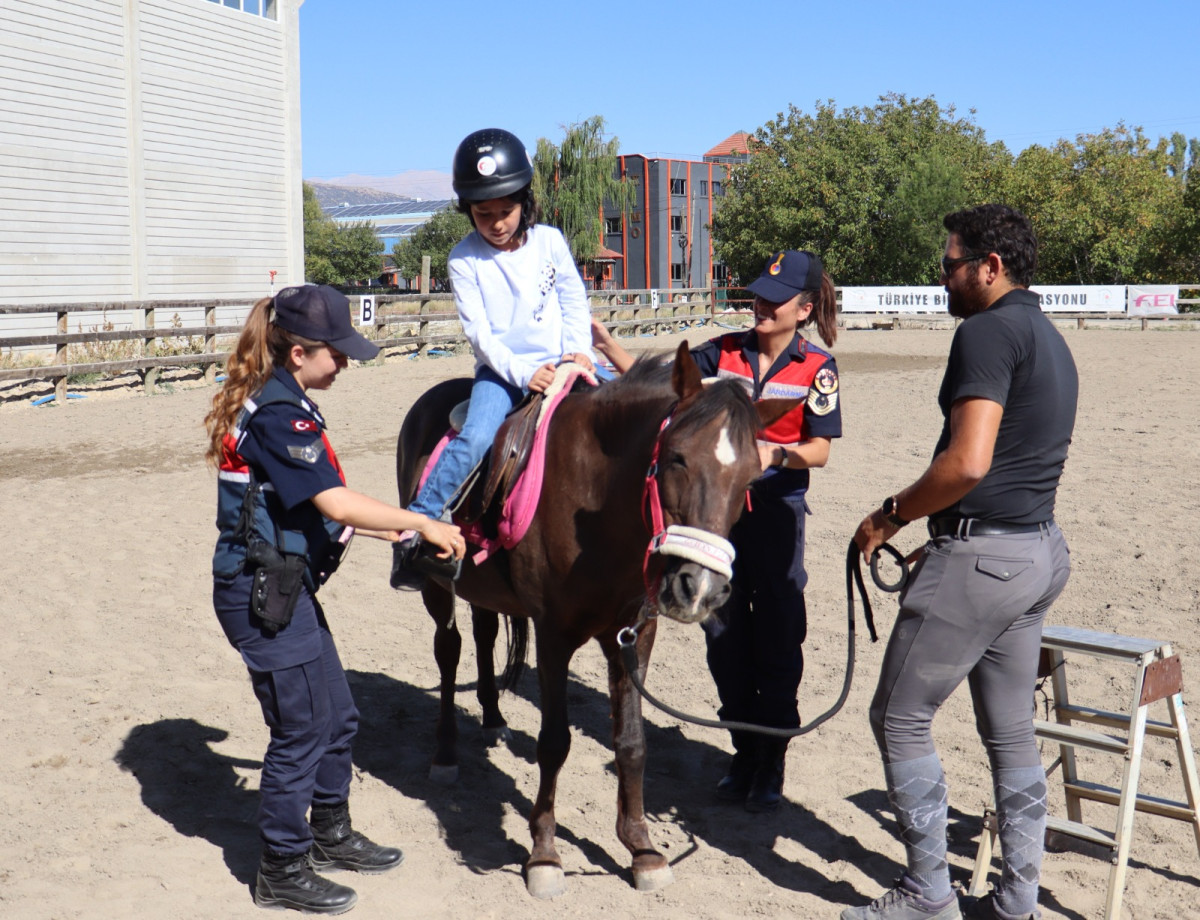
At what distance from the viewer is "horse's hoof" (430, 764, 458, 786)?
4.24 metres

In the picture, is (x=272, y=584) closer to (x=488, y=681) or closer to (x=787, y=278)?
(x=488, y=681)

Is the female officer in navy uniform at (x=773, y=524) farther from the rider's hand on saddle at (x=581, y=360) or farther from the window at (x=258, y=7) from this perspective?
the window at (x=258, y=7)

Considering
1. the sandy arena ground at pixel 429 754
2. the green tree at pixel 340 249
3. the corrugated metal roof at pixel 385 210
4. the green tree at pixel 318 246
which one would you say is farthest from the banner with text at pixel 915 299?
the corrugated metal roof at pixel 385 210

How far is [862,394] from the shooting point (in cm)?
1460

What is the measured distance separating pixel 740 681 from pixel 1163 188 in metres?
43.8

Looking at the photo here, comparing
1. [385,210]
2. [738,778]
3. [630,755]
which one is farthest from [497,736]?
[385,210]

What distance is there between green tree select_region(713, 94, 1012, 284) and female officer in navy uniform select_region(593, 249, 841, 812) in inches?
1554

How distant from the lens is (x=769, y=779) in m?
3.96

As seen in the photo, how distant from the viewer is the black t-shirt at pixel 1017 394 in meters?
2.68

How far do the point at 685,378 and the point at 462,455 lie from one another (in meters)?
1.07

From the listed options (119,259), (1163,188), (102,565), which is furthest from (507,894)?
(1163,188)

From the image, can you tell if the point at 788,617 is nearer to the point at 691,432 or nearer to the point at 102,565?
the point at 691,432

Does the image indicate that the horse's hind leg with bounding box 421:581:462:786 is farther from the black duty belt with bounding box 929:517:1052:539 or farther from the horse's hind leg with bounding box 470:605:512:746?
the black duty belt with bounding box 929:517:1052:539

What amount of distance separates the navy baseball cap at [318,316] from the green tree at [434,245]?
210 ft
